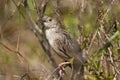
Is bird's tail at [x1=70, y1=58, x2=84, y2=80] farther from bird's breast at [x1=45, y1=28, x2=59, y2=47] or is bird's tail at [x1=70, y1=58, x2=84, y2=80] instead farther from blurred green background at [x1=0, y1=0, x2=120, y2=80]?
bird's breast at [x1=45, y1=28, x2=59, y2=47]

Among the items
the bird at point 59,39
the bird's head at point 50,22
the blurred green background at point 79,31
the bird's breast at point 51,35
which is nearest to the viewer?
the blurred green background at point 79,31

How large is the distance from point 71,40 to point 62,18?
1.24ft

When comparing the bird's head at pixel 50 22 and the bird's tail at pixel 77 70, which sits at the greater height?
the bird's head at pixel 50 22

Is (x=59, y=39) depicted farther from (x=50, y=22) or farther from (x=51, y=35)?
(x=50, y=22)

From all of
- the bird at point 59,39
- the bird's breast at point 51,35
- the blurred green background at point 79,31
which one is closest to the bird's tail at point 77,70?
the blurred green background at point 79,31

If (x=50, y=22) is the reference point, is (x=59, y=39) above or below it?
below

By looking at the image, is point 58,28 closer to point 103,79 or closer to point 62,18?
point 62,18

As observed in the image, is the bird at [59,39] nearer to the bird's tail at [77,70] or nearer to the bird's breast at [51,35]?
the bird's breast at [51,35]

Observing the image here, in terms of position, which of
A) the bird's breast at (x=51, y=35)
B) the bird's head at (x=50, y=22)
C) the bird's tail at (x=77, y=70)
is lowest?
the bird's tail at (x=77, y=70)

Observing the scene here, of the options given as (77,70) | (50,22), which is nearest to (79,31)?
(50,22)

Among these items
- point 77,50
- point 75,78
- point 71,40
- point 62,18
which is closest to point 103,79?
point 75,78

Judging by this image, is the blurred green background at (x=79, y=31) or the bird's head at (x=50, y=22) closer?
the blurred green background at (x=79, y=31)

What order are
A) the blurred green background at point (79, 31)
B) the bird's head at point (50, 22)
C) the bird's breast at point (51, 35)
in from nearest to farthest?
1. the blurred green background at point (79, 31)
2. the bird's head at point (50, 22)
3. the bird's breast at point (51, 35)

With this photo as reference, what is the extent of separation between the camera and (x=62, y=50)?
4918 mm
